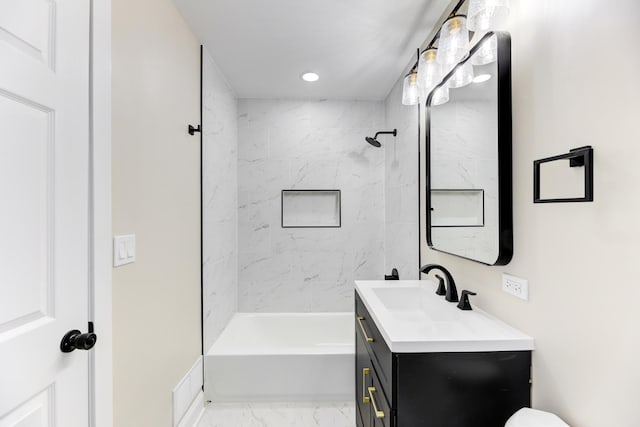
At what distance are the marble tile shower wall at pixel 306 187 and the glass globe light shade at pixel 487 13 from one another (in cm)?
205

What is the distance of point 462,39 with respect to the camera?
1.39 metres

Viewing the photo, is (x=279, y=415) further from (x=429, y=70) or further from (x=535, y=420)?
(x=429, y=70)

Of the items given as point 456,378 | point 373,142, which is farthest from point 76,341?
point 373,142

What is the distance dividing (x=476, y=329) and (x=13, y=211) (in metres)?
1.46

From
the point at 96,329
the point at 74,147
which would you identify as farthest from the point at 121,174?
the point at 96,329

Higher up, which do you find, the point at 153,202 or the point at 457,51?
the point at 457,51

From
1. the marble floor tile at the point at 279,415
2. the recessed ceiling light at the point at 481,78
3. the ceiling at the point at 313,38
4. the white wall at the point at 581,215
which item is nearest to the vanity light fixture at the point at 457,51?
the recessed ceiling light at the point at 481,78

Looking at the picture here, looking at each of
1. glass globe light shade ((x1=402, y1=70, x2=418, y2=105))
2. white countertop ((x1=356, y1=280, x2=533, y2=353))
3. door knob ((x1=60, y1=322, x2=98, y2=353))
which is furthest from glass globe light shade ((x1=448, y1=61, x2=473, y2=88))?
door knob ((x1=60, y1=322, x2=98, y2=353))

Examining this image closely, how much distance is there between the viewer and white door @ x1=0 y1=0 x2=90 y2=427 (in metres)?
0.79

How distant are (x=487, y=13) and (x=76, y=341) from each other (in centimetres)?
173

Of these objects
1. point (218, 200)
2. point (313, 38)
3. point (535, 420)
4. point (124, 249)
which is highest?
point (313, 38)

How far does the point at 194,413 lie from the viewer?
6.82ft

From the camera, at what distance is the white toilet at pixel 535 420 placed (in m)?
0.90

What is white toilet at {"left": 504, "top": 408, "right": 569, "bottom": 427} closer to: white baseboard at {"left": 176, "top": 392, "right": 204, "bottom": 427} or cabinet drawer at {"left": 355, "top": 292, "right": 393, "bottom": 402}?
cabinet drawer at {"left": 355, "top": 292, "right": 393, "bottom": 402}
